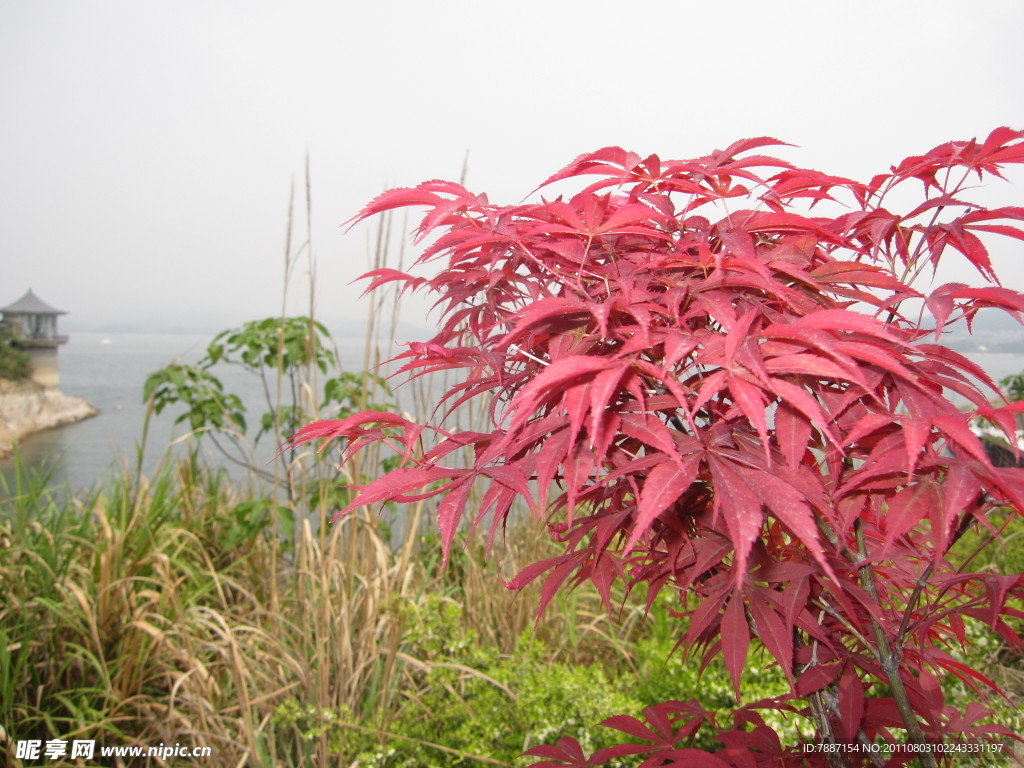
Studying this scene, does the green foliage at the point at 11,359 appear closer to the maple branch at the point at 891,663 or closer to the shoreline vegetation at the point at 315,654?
the shoreline vegetation at the point at 315,654

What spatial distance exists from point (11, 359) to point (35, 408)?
0.92 metres

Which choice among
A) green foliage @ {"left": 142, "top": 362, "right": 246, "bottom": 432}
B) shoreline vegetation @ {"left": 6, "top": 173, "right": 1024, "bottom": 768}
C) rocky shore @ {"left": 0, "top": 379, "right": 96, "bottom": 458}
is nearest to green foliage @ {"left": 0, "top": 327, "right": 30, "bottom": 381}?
rocky shore @ {"left": 0, "top": 379, "right": 96, "bottom": 458}

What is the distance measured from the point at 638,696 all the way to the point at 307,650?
0.77 meters

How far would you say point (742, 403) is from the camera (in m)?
0.40

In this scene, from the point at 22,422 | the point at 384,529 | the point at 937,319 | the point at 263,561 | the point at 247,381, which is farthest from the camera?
the point at 247,381

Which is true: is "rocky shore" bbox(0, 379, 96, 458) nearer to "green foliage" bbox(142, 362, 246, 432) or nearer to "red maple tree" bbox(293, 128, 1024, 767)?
"green foliage" bbox(142, 362, 246, 432)

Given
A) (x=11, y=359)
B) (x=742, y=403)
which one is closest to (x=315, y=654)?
(x=742, y=403)

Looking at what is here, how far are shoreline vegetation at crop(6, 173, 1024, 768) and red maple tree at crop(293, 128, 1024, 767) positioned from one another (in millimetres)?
536

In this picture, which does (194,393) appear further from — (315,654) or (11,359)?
(11,359)

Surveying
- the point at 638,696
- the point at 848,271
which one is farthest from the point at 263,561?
the point at 848,271

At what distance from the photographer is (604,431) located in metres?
0.46

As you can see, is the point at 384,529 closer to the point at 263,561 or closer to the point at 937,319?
the point at 263,561

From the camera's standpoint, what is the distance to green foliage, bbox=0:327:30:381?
682 cm

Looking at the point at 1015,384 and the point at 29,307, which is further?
the point at 29,307
